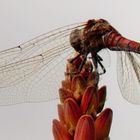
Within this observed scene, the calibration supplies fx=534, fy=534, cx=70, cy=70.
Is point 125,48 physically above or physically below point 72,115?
above

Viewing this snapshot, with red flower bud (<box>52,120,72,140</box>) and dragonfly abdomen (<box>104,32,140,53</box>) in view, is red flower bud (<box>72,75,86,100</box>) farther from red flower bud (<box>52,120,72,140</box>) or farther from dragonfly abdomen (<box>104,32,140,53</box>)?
dragonfly abdomen (<box>104,32,140,53</box>)

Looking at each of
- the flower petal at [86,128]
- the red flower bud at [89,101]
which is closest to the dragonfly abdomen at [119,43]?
the red flower bud at [89,101]

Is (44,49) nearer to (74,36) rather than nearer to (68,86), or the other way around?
(74,36)

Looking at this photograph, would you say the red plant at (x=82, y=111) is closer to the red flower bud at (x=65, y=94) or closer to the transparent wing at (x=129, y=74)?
the red flower bud at (x=65, y=94)

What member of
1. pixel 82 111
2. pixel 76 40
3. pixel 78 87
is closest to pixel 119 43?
pixel 76 40

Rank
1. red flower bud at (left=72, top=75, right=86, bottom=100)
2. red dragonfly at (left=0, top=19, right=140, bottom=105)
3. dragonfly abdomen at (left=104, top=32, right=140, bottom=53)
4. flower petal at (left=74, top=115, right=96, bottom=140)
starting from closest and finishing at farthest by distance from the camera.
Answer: flower petal at (left=74, top=115, right=96, bottom=140) < red flower bud at (left=72, top=75, right=86, bottom=100) < dragonfly abdomen at (left=104, top=32, right=140, bottom=53) < red dragonfly at (left=0, top=19, right=140, bottom=105)

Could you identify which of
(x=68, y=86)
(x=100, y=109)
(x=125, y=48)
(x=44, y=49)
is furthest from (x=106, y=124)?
(x=44, y=49)

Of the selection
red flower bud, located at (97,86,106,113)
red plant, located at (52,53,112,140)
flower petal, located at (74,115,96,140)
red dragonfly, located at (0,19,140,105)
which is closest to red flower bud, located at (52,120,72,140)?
red plant, located at (52,53,112,140)
